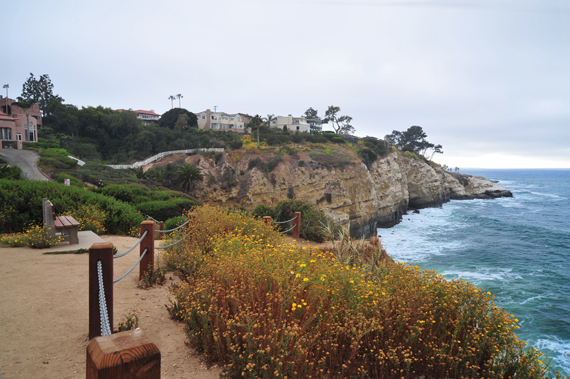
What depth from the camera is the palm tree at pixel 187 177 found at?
31922 mm

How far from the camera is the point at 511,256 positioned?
2461 centimetres

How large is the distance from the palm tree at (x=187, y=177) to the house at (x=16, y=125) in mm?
20057

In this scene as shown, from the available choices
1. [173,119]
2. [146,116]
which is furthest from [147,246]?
[146,116]

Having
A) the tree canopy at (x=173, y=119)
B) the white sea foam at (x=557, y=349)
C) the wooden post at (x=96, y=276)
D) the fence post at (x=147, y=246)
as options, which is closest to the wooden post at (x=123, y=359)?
the wooden post at (x=96, y=276)

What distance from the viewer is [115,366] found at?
1.41 metres

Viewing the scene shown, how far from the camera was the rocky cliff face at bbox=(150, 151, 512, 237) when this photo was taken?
113 feet

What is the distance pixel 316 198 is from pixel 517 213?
1277 inches

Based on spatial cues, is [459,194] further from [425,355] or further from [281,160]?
[425,355]

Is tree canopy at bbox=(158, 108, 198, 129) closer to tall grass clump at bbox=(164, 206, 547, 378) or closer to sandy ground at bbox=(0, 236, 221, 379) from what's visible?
sandy ground at bbox=(0, 236, 221, 379)

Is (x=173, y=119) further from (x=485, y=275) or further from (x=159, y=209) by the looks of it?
(x=485, y=275)

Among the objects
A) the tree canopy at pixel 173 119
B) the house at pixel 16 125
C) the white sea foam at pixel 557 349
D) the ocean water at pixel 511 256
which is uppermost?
the tree canopy at pixel 173 119

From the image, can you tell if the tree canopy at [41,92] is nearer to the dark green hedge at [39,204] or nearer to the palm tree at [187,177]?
the palm tree at [187,177]

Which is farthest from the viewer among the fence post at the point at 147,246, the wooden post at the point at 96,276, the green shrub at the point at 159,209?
the green shrub at the point at 159,209

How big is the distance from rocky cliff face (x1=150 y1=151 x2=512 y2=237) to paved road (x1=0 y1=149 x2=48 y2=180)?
13129 millimetres
